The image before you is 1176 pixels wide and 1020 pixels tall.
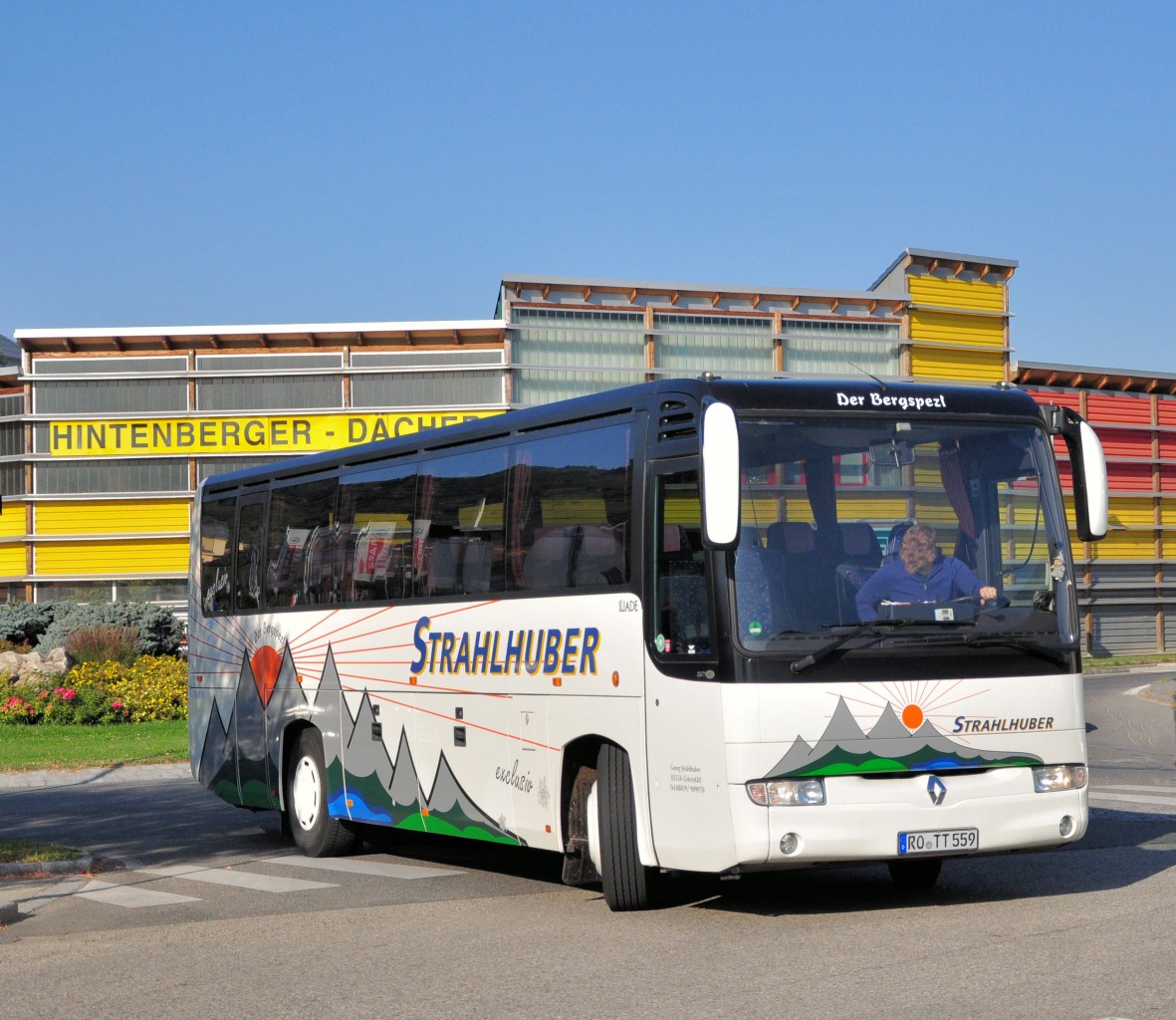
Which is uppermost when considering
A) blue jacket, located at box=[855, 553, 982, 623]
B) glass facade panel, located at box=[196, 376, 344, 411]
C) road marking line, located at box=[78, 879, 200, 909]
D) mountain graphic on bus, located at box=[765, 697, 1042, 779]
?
glass facade panel, located at box=[196, 376, 344, 411]

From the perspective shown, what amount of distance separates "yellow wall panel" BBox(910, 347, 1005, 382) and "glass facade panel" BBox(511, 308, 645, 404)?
9.28 meters

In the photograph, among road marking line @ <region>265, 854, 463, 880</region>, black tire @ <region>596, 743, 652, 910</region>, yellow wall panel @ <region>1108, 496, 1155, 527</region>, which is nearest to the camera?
black tire @ <region>596, 743, 652, 910</region>

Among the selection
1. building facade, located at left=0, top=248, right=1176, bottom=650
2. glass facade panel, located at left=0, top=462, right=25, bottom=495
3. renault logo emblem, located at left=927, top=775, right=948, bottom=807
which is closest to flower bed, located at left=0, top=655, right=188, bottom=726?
building facade, located at left=0, top=248, right=1176, bottom=650

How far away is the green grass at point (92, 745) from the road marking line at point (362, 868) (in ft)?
36.5

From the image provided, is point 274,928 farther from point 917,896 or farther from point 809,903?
point 917,896

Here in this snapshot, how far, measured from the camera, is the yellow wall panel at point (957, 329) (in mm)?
52344

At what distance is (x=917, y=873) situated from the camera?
10406 mm

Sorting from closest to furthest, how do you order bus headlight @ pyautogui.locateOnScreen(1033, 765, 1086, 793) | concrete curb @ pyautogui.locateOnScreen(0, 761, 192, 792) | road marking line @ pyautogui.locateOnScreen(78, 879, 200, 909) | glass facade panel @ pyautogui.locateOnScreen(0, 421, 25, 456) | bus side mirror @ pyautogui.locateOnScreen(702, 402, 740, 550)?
bus side mirror @ pyautogui.locateOnScreen(702, 402, 740, 550) < bus headlight @ pyautogui.locateOnScreen(1033, 765, 1086, 793) < road marking line @ pyautogui.locateOnScreen(78, 879, 200, 909) < concrete curb @ pyautogui.locateOnScreen(0, 761, 192, 792) < glass facade panel @ pyautogui.locateOnScreen(0, 421, 25, 456)

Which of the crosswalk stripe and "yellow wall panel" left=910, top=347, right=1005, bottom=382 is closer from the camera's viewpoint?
the crosswalk stripe

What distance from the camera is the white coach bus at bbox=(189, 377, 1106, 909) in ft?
28.8

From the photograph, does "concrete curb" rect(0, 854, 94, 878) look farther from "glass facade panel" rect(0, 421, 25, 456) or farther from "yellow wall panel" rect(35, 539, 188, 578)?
"glass facade panel" rect(0, 421, 25, 456)

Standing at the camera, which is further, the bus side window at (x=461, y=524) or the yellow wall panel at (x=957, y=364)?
the yellow wall panel at (x=957, y=364)

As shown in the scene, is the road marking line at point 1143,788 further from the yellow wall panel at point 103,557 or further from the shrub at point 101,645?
the yellow wall panel at point 103,557

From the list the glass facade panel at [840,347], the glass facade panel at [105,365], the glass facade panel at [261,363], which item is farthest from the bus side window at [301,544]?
the glass facade panel at [840,347]
